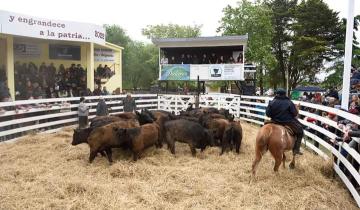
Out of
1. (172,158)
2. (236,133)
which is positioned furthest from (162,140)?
(236,133)

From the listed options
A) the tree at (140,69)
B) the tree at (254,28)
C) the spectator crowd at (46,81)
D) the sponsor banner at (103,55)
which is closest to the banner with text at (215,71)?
the sponsor banner at (103,55)

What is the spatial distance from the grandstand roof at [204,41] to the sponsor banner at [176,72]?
4.02 feet

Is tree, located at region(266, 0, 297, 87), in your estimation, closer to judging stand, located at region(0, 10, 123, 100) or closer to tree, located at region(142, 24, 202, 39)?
tree, located at region(142, 24, 202, 39)

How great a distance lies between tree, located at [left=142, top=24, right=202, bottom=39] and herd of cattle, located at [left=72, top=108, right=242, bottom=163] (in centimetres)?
4210

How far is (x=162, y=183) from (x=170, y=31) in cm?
4769

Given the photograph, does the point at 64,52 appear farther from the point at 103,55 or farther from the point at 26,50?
the point at 103,55

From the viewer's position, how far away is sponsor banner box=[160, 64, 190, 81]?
21812mm

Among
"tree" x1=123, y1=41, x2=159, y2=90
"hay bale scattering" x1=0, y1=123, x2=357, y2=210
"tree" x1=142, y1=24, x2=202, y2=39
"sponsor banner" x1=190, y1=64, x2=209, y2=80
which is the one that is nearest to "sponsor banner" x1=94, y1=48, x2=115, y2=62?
"sponsor banner" x1=190, y1=64, x2=209, y2=80

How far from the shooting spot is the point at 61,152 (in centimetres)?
951

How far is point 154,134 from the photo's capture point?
9.05m

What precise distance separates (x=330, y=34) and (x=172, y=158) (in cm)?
3081

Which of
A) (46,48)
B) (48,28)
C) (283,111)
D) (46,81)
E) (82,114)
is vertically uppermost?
(48,28)

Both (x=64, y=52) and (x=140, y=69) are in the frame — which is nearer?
(x=64, y=52)

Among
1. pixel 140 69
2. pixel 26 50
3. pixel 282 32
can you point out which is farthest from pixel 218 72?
pixel 140 69
